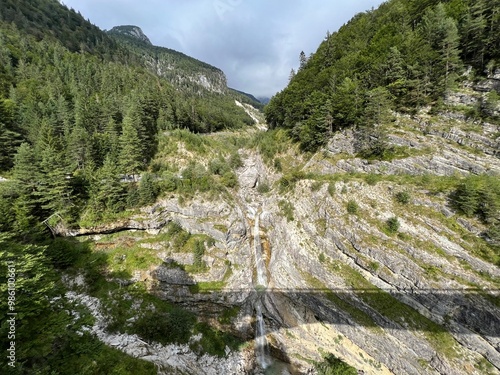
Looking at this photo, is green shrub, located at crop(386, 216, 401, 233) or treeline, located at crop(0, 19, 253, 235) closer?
green shrub, located at crop(386, 216, 401, 233)

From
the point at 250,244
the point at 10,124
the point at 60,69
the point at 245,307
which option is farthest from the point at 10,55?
the point at 245,307

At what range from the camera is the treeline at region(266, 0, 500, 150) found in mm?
33375

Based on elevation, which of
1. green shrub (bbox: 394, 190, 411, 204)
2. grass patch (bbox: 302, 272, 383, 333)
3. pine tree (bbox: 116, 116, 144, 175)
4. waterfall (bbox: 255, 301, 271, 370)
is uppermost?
pine tree (bbox: 116, 116, 144, 175)

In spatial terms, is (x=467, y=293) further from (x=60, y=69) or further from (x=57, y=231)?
(x=60, y=69)

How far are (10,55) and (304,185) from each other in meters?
141

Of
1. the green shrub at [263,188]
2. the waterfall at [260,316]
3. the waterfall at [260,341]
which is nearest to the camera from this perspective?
the waterfall at [260,341]

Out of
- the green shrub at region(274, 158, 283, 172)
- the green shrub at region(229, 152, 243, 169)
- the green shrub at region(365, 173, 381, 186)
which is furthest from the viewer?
the green shrub at region(229, 152, 243, 169)

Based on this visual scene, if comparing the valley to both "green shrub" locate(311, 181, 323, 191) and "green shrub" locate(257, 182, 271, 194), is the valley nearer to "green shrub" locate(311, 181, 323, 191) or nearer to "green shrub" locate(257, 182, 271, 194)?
"green shrub" locate(311, 181, 323, 191)

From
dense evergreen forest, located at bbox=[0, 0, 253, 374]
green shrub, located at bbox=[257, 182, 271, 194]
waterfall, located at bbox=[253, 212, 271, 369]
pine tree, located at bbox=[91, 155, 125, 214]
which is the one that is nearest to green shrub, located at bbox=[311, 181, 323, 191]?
waterfall, located at bbox=[253, 212, 271, 369]

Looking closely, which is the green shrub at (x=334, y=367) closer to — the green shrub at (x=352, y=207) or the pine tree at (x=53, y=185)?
the green shrub at (x=352, y=207)

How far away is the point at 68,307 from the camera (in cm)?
1330

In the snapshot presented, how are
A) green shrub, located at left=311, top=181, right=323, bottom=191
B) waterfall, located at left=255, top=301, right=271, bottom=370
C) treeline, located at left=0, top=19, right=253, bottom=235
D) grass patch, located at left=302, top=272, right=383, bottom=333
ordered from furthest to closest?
1. green shrub, located at left=311, top=181, right=323, bottom=191
2. treeline, located at left=0, top=19, right=253, bottom=235
3. waterfall, located at left=255, top=301, right=271, bottom=370
4. grass patch, located at left=302, top=272, right=383, bottom=333

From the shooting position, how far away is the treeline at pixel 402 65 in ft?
109

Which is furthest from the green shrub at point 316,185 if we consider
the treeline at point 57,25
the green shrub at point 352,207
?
the treeline at point 57,25
